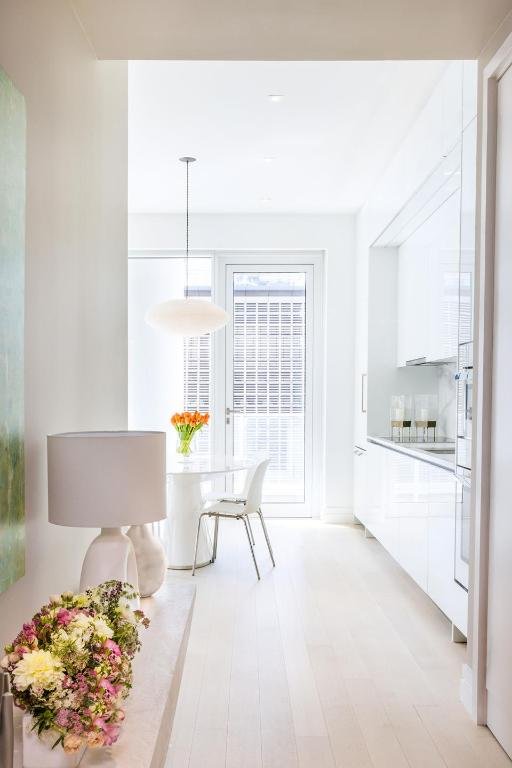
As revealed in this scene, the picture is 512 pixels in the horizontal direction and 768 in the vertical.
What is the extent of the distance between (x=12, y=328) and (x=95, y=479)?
15.9 inches

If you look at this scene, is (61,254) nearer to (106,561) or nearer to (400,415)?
(106,561)

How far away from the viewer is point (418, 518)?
4.08m

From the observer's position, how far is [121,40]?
2449 mm

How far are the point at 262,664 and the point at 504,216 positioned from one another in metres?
2.17

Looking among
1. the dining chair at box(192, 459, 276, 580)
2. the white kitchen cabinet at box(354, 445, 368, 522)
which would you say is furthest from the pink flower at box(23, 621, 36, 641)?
the white kitchen cabinet at box(354, 445, 368, 522)

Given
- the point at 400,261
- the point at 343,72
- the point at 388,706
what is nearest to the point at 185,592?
the point at 388,706

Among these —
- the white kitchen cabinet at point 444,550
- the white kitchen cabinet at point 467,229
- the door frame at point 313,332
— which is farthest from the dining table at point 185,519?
the white kitchen cabinet at point 467,229

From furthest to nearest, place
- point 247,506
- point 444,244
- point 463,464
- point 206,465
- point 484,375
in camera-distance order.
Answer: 1. point 206,465
2. point 247,506
3. point 444,244
4. point 463,464
5. point 484,375

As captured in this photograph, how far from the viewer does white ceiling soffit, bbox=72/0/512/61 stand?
224 centimetres

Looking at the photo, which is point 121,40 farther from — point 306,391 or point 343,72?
point 306,391

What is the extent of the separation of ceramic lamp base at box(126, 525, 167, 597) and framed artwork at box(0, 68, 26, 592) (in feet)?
1.80

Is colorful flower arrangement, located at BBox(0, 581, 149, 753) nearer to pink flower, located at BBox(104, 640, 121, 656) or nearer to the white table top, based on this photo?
pink flower, located at BBox(104, 640, 121, 656)

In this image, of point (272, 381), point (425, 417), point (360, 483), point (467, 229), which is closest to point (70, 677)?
point (467, 229)

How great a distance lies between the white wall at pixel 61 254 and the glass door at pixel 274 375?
388cm
